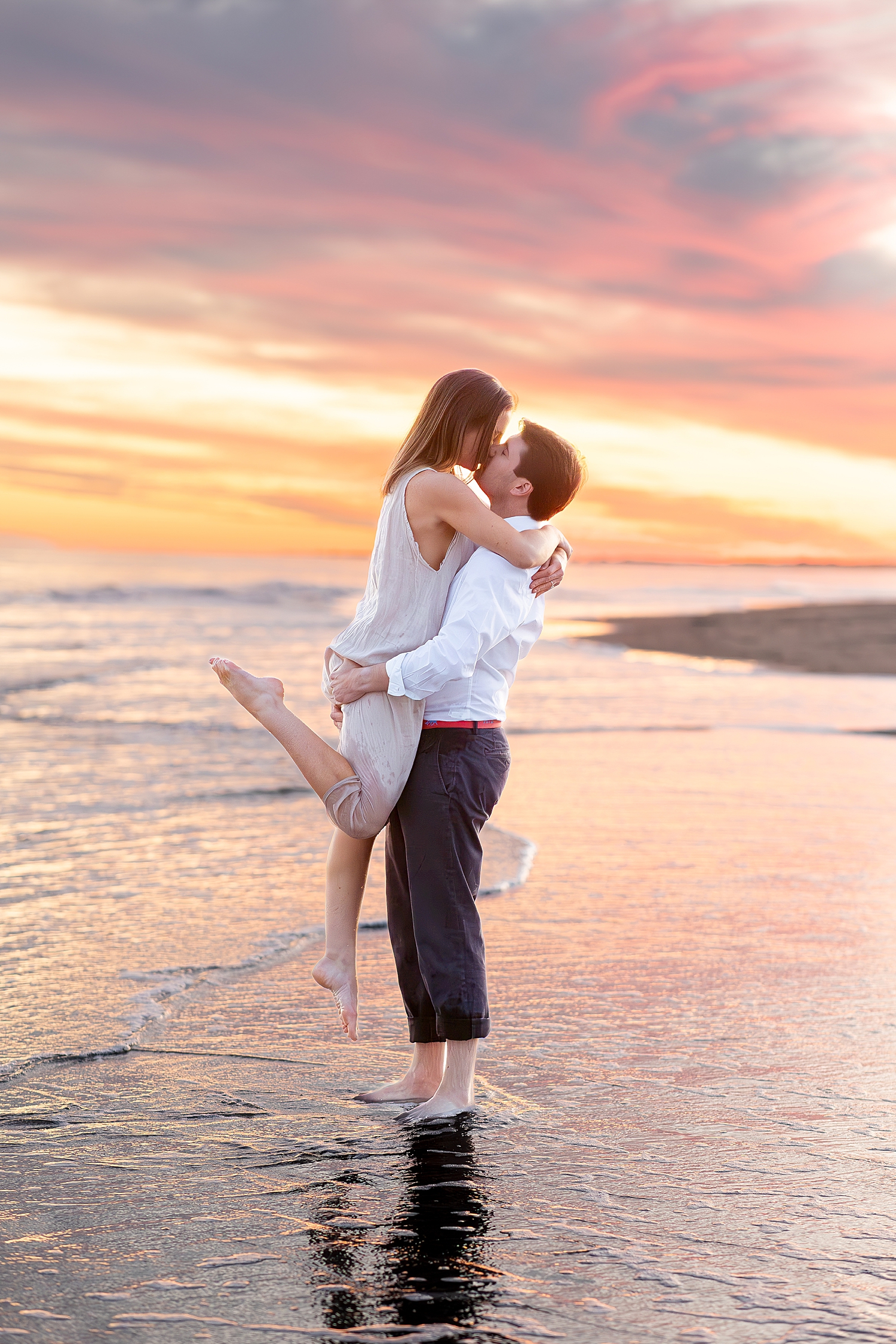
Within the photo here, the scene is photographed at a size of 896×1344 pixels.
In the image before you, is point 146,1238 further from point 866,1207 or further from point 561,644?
point 561,644

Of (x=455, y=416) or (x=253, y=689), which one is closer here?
(x=455, y=416)

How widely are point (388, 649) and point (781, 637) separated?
889 inches

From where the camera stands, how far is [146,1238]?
8.20 ft

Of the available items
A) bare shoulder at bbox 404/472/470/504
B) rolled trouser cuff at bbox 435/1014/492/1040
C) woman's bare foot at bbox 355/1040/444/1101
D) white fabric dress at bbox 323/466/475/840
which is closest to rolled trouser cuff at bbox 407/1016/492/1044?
rolled trouser cuff at bbox 435/1014/492/1040

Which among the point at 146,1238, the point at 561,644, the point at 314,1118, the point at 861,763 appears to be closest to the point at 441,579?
the point at 314,1118

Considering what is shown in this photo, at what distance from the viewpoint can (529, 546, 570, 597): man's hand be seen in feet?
11.3

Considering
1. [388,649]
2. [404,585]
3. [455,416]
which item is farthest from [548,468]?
[388,649]

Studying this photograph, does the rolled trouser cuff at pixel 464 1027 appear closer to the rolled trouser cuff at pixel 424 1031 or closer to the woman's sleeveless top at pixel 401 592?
the rolled trouser cuff at pixel 424 1031

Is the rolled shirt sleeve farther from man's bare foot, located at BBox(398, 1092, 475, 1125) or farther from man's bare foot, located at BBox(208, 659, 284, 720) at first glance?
man's bare foot, located at BBox(398, 1092, 475, 1125)

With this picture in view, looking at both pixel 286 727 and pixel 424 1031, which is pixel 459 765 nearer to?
pixel 286 727

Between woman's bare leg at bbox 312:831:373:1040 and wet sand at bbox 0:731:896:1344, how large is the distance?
0.80 feet

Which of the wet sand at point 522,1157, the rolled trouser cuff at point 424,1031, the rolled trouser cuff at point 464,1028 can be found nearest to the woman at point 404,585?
the rolled trouser cuff at point 424,1031

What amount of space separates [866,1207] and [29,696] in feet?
39.2

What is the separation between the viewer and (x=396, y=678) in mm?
3174
